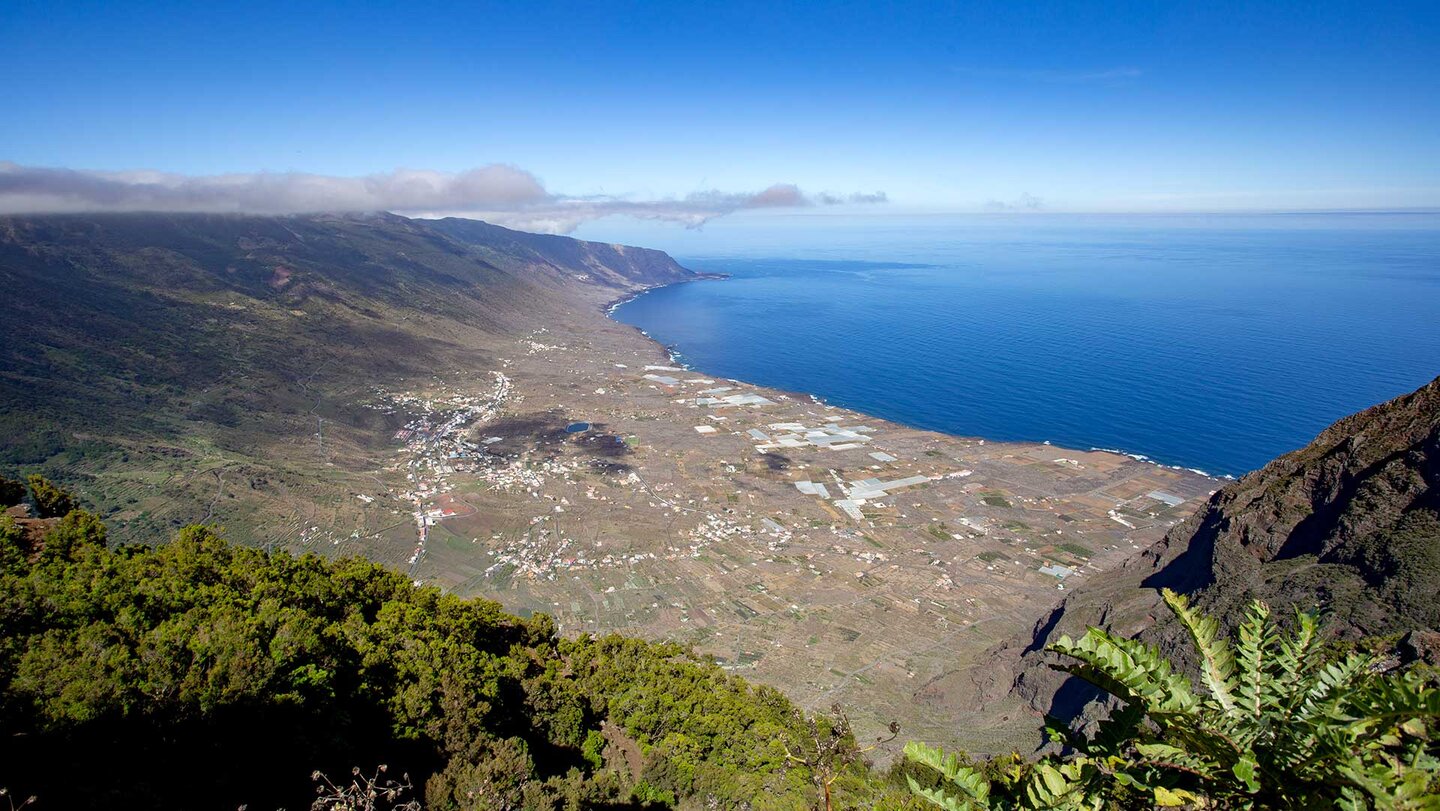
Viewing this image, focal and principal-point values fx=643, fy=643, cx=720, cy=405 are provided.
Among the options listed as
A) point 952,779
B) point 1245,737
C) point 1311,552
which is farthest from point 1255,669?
point 1311,552

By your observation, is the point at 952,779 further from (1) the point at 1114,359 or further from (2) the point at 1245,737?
(1) the point at 1114,359

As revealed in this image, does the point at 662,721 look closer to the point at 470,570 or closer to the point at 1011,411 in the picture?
the point at 470,570

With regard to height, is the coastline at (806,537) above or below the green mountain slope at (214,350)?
below

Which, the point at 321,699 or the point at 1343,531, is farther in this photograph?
the point at 1343,531

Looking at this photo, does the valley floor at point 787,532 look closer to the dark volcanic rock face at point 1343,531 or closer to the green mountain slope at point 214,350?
the green mountain slope at point 214,350

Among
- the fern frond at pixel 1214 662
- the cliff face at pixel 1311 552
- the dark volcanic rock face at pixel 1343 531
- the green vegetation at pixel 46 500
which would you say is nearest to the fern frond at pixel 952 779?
the fern frond at pixel 1214 662
